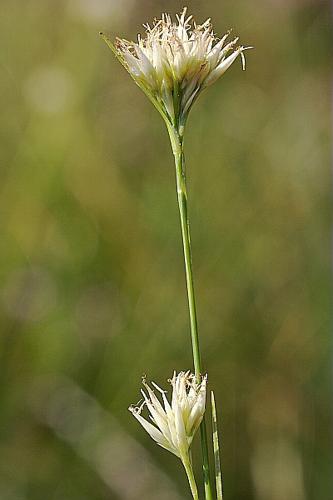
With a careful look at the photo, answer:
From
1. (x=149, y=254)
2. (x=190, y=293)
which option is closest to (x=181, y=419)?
(x=190, y=293)

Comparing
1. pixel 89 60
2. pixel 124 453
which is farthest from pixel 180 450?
pixel 89 60

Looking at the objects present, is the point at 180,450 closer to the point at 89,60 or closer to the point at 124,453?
the point at 124,453

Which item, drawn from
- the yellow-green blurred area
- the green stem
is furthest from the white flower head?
the yellow-green blurred area

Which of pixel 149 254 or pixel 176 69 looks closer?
pixel 176 69

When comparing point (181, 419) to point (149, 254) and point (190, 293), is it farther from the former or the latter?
point (149, 254)

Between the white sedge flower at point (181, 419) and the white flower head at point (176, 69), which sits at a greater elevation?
the white flower head at point (176, 69)

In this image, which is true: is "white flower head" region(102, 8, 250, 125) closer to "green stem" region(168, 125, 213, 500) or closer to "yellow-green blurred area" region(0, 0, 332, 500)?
"green stem" region(168, 125, 213, 500)

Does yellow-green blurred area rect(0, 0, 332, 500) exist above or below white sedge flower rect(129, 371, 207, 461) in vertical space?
above

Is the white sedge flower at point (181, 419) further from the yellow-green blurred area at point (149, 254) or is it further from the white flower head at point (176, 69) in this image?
the yellow-green blurred area at point (149, 254)

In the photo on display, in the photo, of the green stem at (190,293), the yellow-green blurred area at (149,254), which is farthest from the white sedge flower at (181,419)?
the yellow-green blurred area at (149,254)
